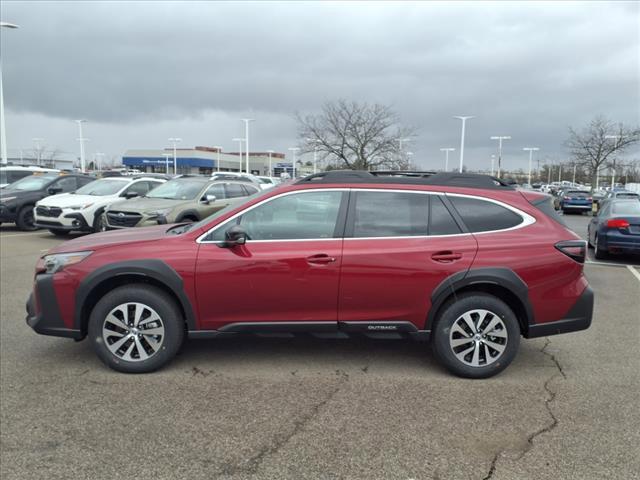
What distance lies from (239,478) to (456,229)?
2.60m

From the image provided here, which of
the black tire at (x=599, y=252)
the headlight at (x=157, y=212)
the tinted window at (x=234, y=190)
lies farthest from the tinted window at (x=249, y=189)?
the black tire at (x=599, y=252)

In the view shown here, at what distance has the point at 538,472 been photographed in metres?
2.90

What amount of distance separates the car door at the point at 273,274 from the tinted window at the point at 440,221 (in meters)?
0.79

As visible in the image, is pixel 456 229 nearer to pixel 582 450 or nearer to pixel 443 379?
pixel 443 379

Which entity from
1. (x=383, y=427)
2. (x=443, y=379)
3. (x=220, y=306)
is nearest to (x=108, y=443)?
(x=220, y=306)

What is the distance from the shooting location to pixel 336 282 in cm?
411

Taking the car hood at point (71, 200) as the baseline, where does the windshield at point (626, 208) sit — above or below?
above

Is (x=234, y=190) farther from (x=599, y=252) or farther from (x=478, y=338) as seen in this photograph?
(x=478, y=338)

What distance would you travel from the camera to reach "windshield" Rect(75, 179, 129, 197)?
534 inches

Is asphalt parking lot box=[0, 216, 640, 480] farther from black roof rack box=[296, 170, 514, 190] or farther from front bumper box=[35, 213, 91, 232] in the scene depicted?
front bumper box=[35, 213, 91, 232]

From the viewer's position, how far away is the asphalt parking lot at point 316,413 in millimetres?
2961

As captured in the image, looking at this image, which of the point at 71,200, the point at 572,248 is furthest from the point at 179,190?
the point at 572,248

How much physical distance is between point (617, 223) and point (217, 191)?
8.70 metres

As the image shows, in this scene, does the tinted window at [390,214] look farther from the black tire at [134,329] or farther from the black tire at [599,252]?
the black tire at [599,252]
